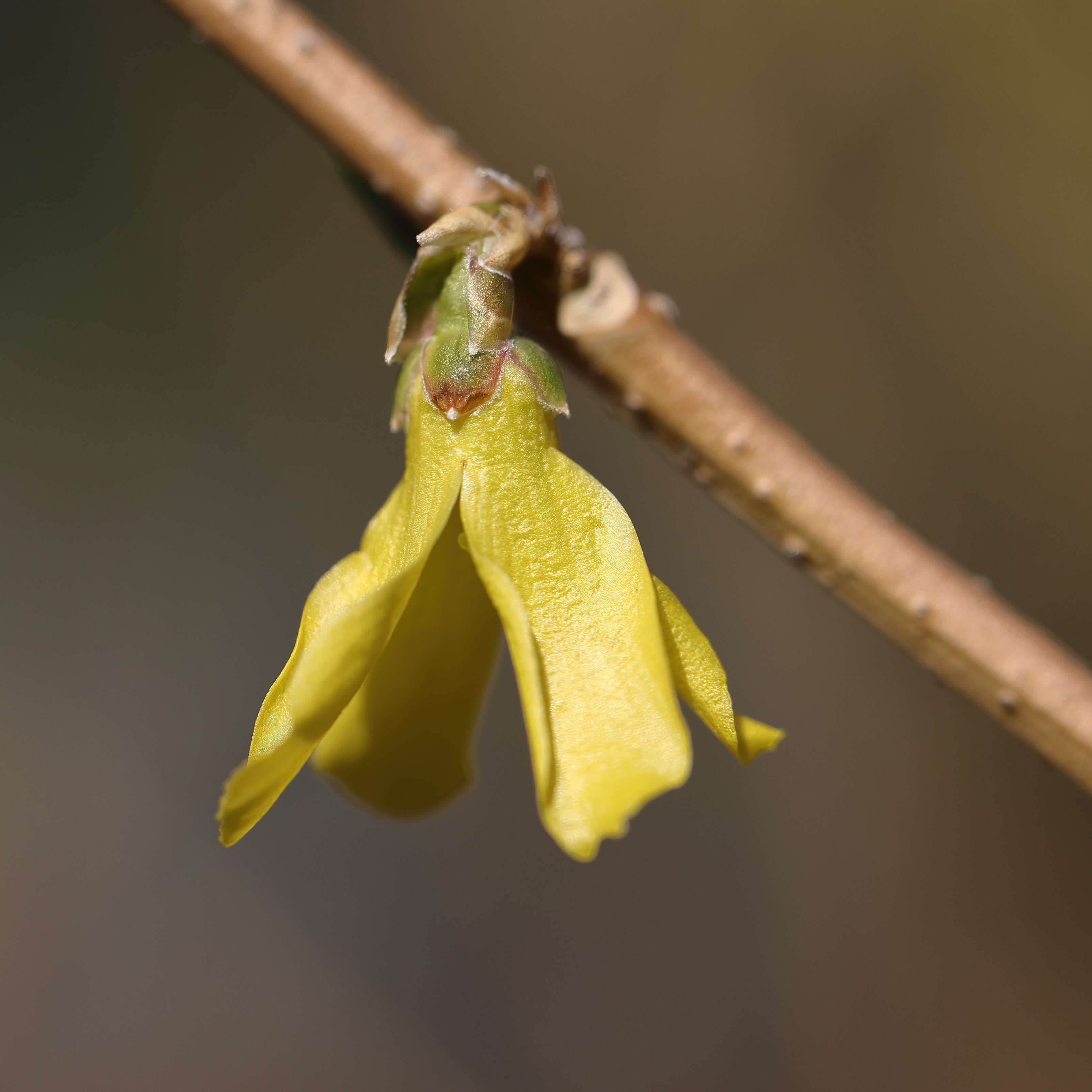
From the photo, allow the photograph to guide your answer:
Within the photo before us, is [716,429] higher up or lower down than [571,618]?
higher up

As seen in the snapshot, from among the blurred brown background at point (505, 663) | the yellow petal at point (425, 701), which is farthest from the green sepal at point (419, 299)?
the blurred brown background at point (505, 663)

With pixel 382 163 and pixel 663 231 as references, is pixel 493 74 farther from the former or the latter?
pixel 382 163

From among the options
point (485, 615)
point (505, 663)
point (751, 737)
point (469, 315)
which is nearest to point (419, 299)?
point (469, 315)

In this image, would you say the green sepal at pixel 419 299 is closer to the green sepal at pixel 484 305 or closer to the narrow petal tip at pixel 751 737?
the green sepal at pixel 484 305

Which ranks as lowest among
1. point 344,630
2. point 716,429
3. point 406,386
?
point 344,630

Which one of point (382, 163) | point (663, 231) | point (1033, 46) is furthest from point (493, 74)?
point (382, 163)

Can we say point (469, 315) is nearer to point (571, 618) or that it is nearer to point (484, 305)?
point (484, 305)
